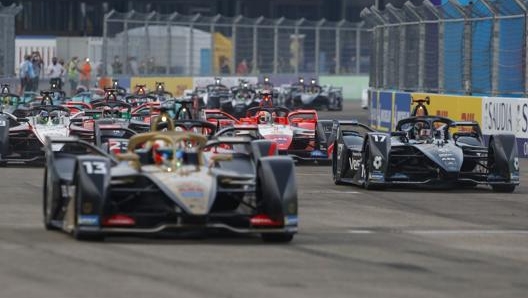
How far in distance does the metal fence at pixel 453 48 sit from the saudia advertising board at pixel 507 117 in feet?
1.74

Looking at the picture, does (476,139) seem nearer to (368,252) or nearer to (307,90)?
(368,252)

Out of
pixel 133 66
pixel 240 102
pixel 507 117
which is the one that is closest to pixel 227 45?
pixel 133 66

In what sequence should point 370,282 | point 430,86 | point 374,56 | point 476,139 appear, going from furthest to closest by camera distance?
point 374,56
point 430,86
point 476,139
point 370,282

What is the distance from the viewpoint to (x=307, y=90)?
193 ft

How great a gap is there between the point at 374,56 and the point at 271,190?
30705 mm

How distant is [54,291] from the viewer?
36.0 ft

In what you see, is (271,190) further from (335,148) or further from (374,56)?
(374,56)

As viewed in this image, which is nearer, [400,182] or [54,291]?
[54,291]

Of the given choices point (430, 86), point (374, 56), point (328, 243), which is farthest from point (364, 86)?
point (328, 243)

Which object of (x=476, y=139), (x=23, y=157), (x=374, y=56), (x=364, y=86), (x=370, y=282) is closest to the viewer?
(x=370, y=282)

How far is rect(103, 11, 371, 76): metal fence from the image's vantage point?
202 feet

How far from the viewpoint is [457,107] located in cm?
3494

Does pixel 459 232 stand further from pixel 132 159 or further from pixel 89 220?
pixel 89 220

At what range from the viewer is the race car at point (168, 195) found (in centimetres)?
1390
